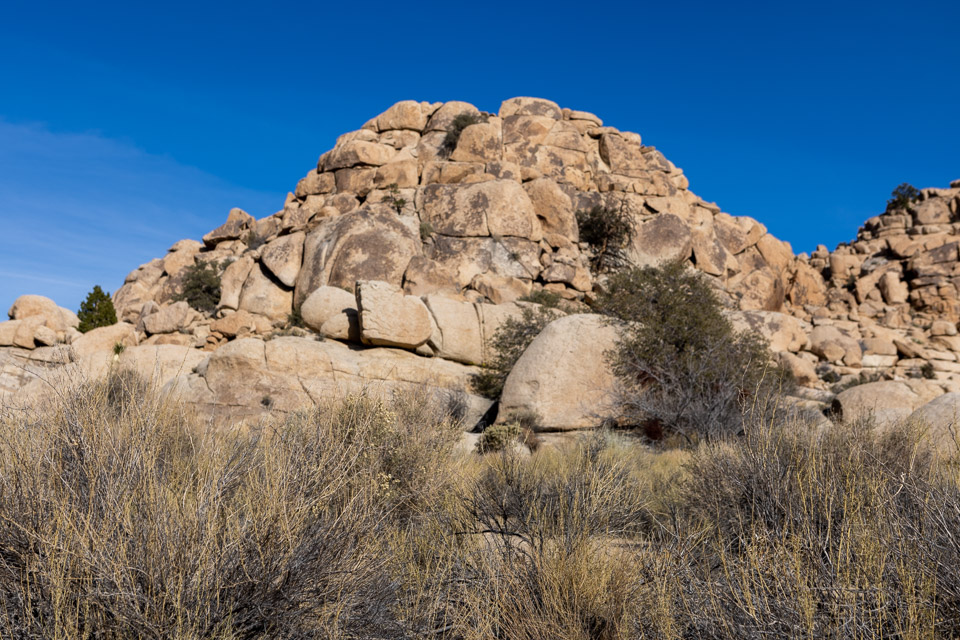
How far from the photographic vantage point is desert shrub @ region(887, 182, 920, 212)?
38.9 m

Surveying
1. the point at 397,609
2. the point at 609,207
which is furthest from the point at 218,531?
the point at 609,207

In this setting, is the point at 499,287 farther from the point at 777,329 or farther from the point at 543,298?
the point at 777,329

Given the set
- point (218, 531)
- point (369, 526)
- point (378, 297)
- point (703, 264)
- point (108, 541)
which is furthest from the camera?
point (703, 264)

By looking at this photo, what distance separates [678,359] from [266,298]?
57.6ft

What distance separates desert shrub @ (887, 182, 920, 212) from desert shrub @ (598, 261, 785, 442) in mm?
30783

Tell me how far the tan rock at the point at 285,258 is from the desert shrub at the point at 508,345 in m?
11.5

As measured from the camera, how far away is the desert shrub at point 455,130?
3030 centimetres

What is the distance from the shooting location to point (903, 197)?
128 feet

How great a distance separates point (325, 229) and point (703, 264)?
17.6m

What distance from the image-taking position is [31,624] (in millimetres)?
2496

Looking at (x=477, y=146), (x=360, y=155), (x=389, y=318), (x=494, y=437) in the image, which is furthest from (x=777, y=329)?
(x=360, y=155)

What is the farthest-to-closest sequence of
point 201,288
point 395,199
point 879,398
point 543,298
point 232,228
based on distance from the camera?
point 232,228 < point 201,288 < point 395,199 < point 543,298 < point 879,398

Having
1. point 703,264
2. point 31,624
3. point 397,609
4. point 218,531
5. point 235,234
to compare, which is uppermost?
point 235,234

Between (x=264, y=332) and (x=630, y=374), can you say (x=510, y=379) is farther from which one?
(x=264, y=332)
